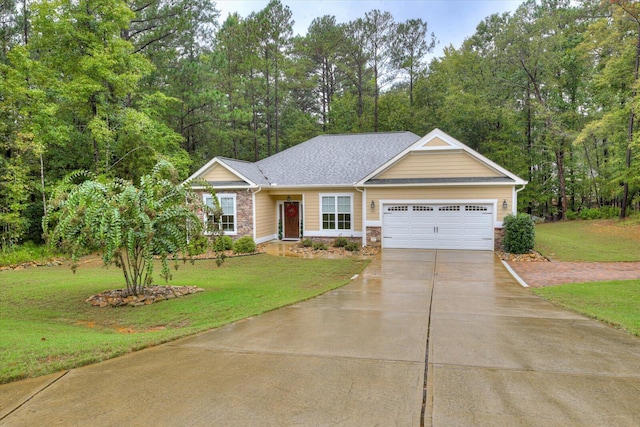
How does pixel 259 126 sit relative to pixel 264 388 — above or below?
above

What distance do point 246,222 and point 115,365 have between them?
12.7m

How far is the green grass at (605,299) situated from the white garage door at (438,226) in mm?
5771

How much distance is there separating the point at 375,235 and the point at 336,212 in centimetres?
234

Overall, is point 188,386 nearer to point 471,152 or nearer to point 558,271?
point 558,271

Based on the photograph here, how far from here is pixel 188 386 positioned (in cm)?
356

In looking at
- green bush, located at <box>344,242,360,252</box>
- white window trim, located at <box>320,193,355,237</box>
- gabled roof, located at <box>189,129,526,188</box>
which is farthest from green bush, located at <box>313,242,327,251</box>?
gabled roof, located at <box>189,129,526,188</box>

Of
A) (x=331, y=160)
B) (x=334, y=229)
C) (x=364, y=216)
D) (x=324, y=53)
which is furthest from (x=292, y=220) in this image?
(x=324, y=53)

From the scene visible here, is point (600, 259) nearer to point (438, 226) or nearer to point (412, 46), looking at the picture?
point (438, 226)

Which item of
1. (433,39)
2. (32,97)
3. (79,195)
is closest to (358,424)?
(79,195)

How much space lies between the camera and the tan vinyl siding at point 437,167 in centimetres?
1471

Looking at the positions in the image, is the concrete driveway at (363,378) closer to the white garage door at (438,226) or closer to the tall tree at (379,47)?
the white garage door at (438,226)

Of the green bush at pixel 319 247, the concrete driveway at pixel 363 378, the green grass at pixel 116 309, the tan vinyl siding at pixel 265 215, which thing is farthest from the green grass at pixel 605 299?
the tan vinyl siding at pixel 265 215

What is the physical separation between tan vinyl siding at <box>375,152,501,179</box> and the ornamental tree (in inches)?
370

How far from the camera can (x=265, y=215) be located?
17.7 m
